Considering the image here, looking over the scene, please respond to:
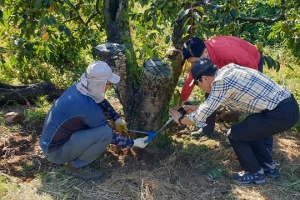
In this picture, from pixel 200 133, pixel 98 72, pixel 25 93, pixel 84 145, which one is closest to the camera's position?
pixel 98 72

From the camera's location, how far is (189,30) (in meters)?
3.00

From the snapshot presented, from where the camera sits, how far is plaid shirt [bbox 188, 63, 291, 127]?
2.54 metres

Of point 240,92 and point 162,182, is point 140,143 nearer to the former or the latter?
point 162,182

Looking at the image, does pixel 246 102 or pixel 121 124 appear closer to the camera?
pixel 246 102

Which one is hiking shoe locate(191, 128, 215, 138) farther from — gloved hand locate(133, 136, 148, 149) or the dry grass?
gloved hand locate(133, 136, 148, 149)

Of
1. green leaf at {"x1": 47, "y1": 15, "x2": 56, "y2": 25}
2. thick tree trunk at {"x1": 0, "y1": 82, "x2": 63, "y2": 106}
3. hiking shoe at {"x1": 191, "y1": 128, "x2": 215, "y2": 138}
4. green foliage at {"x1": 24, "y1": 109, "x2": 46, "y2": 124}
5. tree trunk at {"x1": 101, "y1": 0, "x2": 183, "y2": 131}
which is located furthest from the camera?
thick tree trunk at {"x1": 0, "y1": 82, "x2": 63, "y2": 106}

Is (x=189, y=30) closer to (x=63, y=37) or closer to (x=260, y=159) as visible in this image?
(x=260, y=159)

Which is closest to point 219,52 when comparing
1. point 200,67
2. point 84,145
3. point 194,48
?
point 194,48

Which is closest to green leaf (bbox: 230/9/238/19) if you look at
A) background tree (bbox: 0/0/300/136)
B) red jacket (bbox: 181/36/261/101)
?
background tree (bbox: 0/0/300/136)

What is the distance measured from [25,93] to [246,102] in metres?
2.48

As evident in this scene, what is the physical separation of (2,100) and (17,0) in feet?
4.06

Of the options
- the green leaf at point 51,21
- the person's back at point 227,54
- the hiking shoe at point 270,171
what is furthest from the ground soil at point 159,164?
the green leaf at point 51,21

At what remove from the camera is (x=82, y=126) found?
2.78m

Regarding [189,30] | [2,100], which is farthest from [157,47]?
[2,100]
